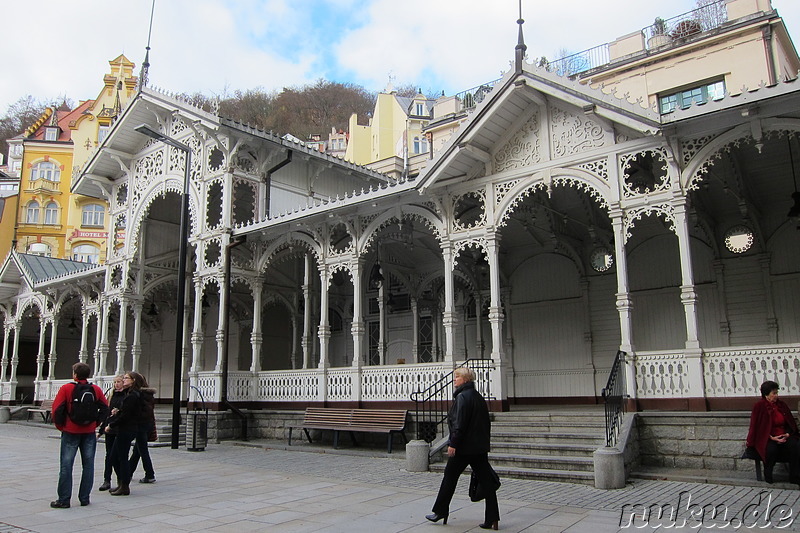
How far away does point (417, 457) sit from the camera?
10797 millimetres

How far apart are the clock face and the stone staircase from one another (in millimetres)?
5782

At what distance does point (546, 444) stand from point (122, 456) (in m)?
6.50

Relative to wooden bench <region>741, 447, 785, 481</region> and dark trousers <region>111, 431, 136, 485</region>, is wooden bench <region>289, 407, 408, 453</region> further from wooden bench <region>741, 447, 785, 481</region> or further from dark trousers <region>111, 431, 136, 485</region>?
wooden bench <region>741, 447, 785, 481</region>

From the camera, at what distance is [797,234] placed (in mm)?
13938

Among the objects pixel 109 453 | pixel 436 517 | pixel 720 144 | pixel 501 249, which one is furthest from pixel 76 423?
pixel 501 249

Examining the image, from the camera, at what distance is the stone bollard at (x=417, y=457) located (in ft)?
35.4

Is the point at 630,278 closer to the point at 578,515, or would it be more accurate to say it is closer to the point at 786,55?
the point at 578,515

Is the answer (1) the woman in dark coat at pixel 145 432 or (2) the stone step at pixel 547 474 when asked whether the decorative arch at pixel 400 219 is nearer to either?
(2) the stone step at pixel 547 474

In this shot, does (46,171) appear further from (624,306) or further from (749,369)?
(749,369)

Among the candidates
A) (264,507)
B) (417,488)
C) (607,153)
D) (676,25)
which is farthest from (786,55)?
(264,507)

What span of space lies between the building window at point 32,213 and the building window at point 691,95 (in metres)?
46.2

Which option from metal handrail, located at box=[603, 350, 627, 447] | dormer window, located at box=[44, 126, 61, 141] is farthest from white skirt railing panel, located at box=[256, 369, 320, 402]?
dormer window, located at box=[44, 126, 61, 141]

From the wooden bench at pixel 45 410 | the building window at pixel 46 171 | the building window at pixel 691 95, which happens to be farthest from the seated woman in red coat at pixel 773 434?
the building window at pixel 46 171

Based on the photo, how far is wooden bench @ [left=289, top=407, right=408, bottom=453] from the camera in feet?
43.7
